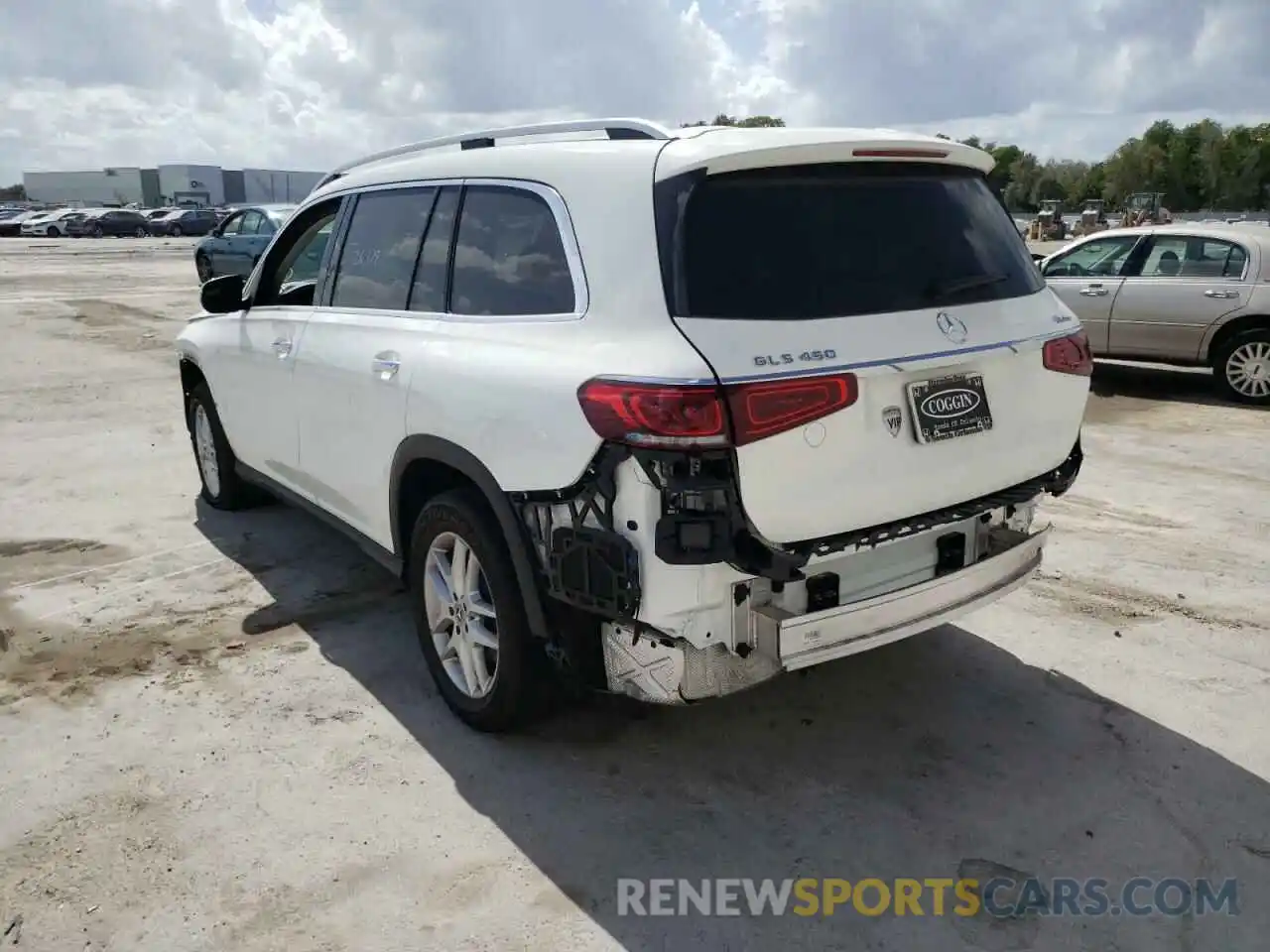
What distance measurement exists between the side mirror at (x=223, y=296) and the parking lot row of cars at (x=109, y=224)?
5107cm

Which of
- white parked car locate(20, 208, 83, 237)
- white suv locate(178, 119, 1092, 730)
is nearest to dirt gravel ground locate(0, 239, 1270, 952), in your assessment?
white suv locate(178, 119, 1092, 730)

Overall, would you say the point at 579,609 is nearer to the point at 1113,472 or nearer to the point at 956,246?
the point at 956,246

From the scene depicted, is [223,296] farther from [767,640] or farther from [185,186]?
[185,186]

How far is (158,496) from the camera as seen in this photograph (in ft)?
21.4

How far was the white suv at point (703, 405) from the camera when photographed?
108 inches

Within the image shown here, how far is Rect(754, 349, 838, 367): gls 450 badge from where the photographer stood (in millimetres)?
2713

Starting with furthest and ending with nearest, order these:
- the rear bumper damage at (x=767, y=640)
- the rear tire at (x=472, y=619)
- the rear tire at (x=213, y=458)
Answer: the rear tire at (x=213, y=458), the rear tire at (x=472, y=619), the rear bumper damage at (x=767, y=640)

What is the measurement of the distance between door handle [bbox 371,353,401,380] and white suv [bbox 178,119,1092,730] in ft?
0.04

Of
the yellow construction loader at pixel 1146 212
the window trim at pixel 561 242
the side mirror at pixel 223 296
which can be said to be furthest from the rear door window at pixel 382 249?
the yellow construction loader at pixel 1146 212

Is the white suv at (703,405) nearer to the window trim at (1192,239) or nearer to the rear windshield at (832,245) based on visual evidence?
the rear windshield at (832,245)

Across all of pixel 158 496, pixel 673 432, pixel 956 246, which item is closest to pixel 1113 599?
pixel 956 246

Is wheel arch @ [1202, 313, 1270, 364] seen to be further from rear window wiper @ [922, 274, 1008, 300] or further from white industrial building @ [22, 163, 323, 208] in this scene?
white industrial building @ [22, 163, 323, 208]

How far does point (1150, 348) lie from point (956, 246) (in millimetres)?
7611
